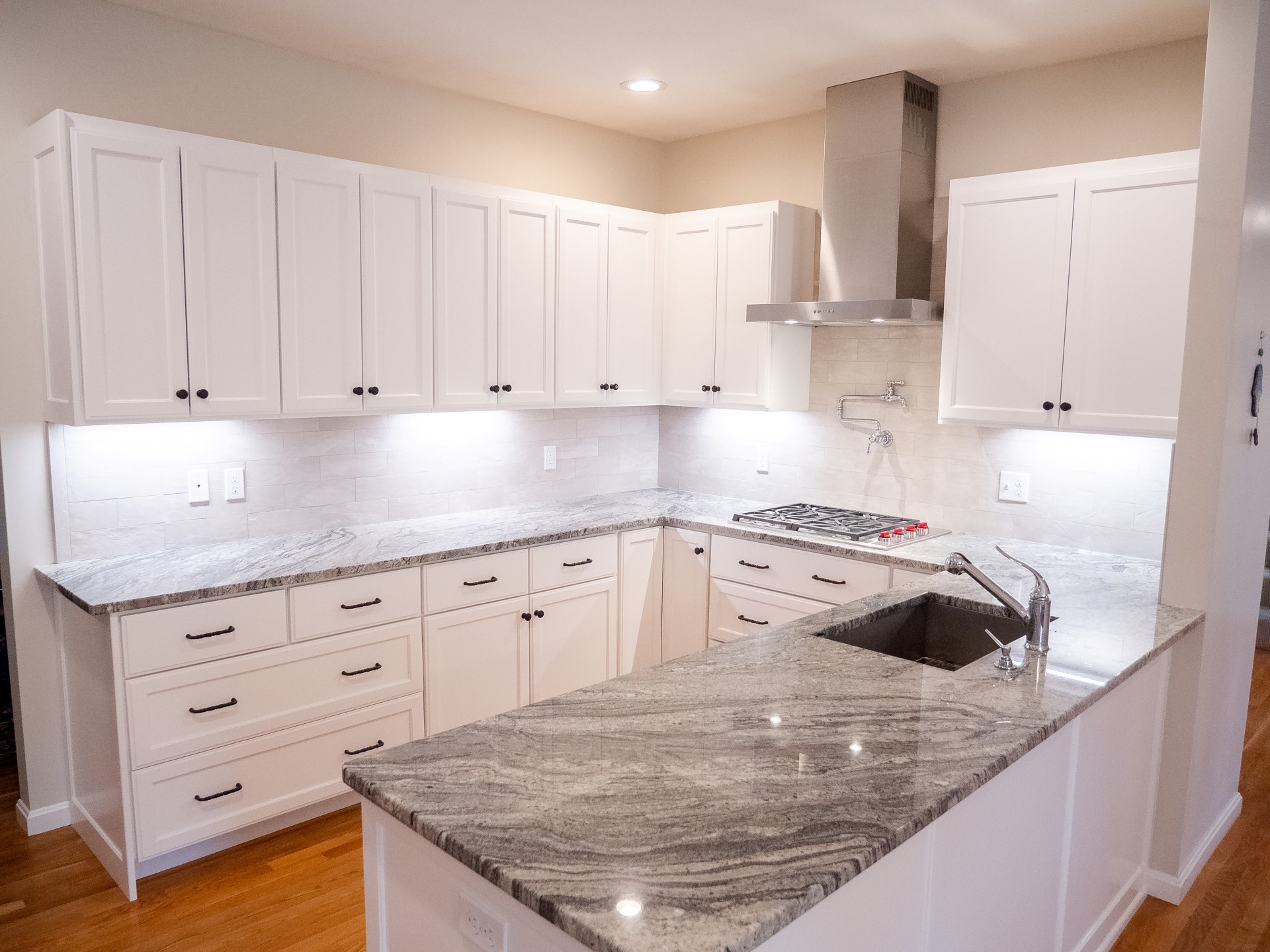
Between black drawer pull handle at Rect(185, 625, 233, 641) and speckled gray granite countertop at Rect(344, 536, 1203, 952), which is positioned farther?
black drawer pull handle at Rect(185, 625, 233, 641)

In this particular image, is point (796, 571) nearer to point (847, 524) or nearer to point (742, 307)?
point (847, 524)

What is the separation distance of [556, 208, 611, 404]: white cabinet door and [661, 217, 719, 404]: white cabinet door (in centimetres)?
35

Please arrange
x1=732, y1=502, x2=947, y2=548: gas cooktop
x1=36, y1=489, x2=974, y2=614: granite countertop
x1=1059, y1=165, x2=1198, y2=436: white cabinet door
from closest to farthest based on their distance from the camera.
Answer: x1=36, y1=489, x2=974, y2=614: granite countertop < x1=1059, y1=165, x2=1198, y2=436: white cabinet door < x1=732, y1=502, x2=947, y2=548: gas cooktop

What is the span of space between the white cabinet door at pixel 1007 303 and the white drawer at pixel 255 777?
2.33m

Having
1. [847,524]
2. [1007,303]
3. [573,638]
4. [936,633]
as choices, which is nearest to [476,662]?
[573,638]

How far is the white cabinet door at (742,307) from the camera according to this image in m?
3.88

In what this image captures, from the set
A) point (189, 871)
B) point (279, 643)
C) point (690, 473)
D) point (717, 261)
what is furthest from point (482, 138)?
point (189, 871)

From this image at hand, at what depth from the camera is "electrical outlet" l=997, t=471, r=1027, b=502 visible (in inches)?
137

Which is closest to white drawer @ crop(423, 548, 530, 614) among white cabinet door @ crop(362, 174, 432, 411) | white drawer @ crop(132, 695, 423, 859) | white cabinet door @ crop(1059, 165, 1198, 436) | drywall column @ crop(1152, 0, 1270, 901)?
white drawer @ crop(132, 695, 423, 859)

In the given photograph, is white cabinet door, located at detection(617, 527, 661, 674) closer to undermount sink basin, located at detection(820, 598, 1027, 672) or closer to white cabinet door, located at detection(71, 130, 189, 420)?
undermount sink basin, located at detection(820, 598, 1027, 672)

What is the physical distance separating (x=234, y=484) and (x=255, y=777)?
105cm

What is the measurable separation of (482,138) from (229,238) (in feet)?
4.62

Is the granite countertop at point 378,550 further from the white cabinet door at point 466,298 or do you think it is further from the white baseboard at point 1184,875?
the white baseboard at point 1184,875

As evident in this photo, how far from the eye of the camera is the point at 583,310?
3.95 metres
